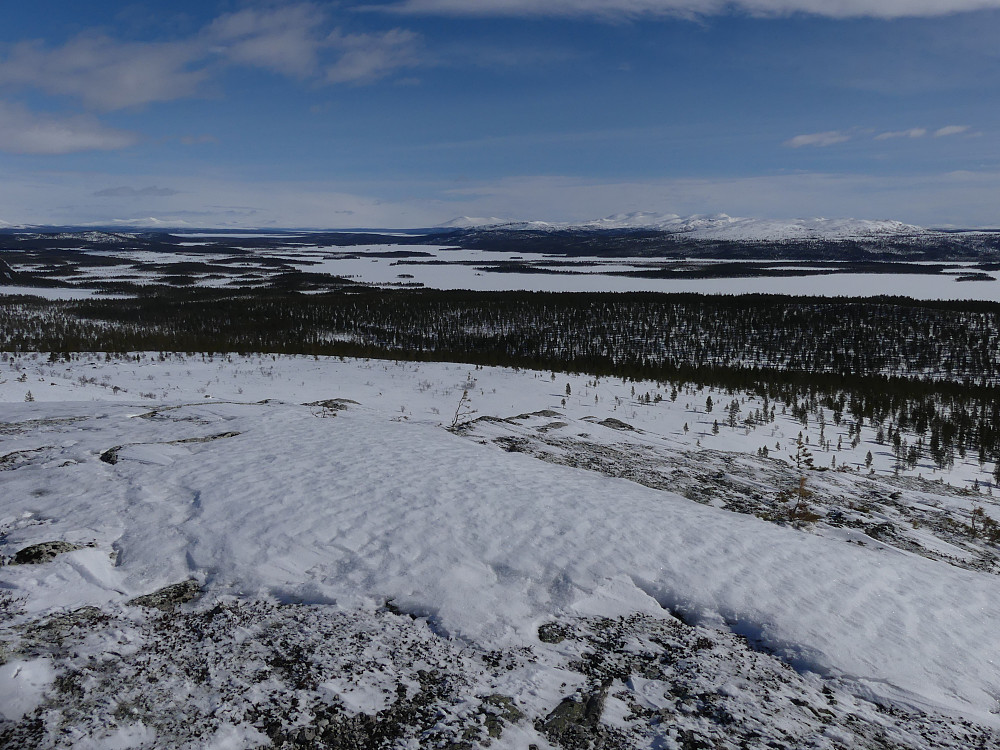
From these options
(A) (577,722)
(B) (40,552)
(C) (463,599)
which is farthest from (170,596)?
(A) (577,722)

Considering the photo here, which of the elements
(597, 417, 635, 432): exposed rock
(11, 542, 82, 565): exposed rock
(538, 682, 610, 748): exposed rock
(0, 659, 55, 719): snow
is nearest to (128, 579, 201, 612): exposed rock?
(0, 659, 55, 719): snow

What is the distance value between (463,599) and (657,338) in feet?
138

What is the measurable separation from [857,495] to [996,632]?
13.8 feet

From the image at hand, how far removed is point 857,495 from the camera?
8.31 meters

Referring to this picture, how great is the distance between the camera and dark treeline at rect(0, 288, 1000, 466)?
21859 millimetres

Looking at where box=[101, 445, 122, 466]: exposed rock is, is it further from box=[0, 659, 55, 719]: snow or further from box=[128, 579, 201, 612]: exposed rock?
box=[0, 659, 55, 719]: snow

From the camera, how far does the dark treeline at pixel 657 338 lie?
71.7 ft

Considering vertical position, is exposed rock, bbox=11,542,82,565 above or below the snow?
above

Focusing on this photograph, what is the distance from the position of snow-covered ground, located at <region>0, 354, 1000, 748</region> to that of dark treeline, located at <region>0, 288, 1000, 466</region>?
9572mm

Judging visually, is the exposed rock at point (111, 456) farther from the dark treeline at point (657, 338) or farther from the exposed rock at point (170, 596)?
the dark treeline at point (657, 338)

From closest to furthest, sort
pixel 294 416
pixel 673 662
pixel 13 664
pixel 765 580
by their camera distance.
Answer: pixel 13 664, pixel 673 662, pixel 765 580, pixel 294 416

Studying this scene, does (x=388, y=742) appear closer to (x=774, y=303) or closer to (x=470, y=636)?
(x=470, y=636)

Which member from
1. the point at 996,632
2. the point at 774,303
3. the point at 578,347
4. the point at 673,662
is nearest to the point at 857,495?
the point at 996,632

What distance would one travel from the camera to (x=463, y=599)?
4508 millimetres
